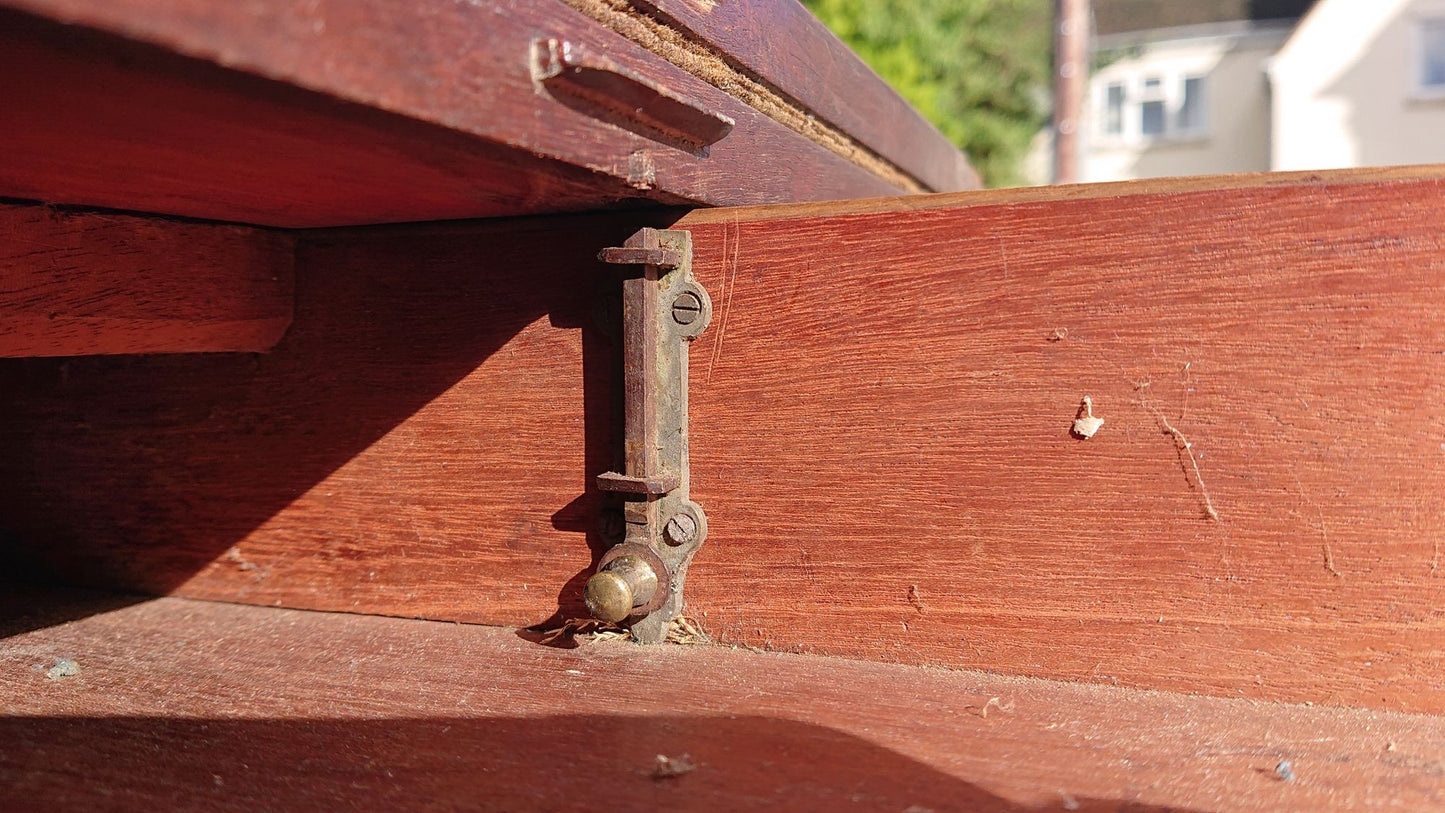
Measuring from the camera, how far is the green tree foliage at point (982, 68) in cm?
1023

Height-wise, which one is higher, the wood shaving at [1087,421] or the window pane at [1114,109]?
the window pane at [1114,109]

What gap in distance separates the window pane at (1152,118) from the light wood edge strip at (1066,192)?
1502 cm

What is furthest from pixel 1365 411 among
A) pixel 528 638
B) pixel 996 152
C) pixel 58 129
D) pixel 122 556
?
pixel 996 152

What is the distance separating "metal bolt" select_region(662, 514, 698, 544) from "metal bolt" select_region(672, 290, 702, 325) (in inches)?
8.9

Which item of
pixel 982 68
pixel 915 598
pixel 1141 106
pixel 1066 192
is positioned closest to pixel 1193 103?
pixel 1141 106

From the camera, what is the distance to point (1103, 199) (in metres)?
0.98

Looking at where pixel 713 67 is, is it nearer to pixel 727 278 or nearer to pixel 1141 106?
pixel 727 278

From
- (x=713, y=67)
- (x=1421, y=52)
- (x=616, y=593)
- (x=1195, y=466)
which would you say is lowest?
(x=616, y=593)

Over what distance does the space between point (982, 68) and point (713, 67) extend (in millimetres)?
11396

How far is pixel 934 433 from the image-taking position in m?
1.06

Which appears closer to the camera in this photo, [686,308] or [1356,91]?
[686,308]

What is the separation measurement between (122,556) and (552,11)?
3.83 feet

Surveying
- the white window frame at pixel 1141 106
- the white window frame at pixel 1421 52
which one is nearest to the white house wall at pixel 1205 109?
the white window frame at pixel 1141 106

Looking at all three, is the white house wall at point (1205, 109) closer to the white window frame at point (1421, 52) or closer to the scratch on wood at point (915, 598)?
the white window frame at point (1421, 52)
